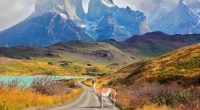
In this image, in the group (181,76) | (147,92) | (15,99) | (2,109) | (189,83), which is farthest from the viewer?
(181,76)

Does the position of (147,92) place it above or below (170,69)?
below

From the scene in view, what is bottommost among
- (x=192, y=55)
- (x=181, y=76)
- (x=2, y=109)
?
(x=2, y=109)

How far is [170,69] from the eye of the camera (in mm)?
94375

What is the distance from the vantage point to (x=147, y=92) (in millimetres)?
53625

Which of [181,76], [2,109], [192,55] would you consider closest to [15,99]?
[2,109]

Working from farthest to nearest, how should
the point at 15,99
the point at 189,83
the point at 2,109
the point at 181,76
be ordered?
the point at 181,76
the point at 189,83
the point at 15,99
the point at 2,109

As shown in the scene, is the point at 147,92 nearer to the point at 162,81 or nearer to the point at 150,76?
the point at 162,81

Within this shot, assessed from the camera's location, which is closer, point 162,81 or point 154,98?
point 154,98

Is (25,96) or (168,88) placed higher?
(168,88)

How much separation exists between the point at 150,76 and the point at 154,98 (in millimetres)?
48467

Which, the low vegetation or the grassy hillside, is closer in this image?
the low vegetation

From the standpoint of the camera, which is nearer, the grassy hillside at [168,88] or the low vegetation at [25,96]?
the low vegetation at [25,96]

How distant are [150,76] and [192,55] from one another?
1514cm

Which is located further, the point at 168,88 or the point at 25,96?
the point at 168,88
